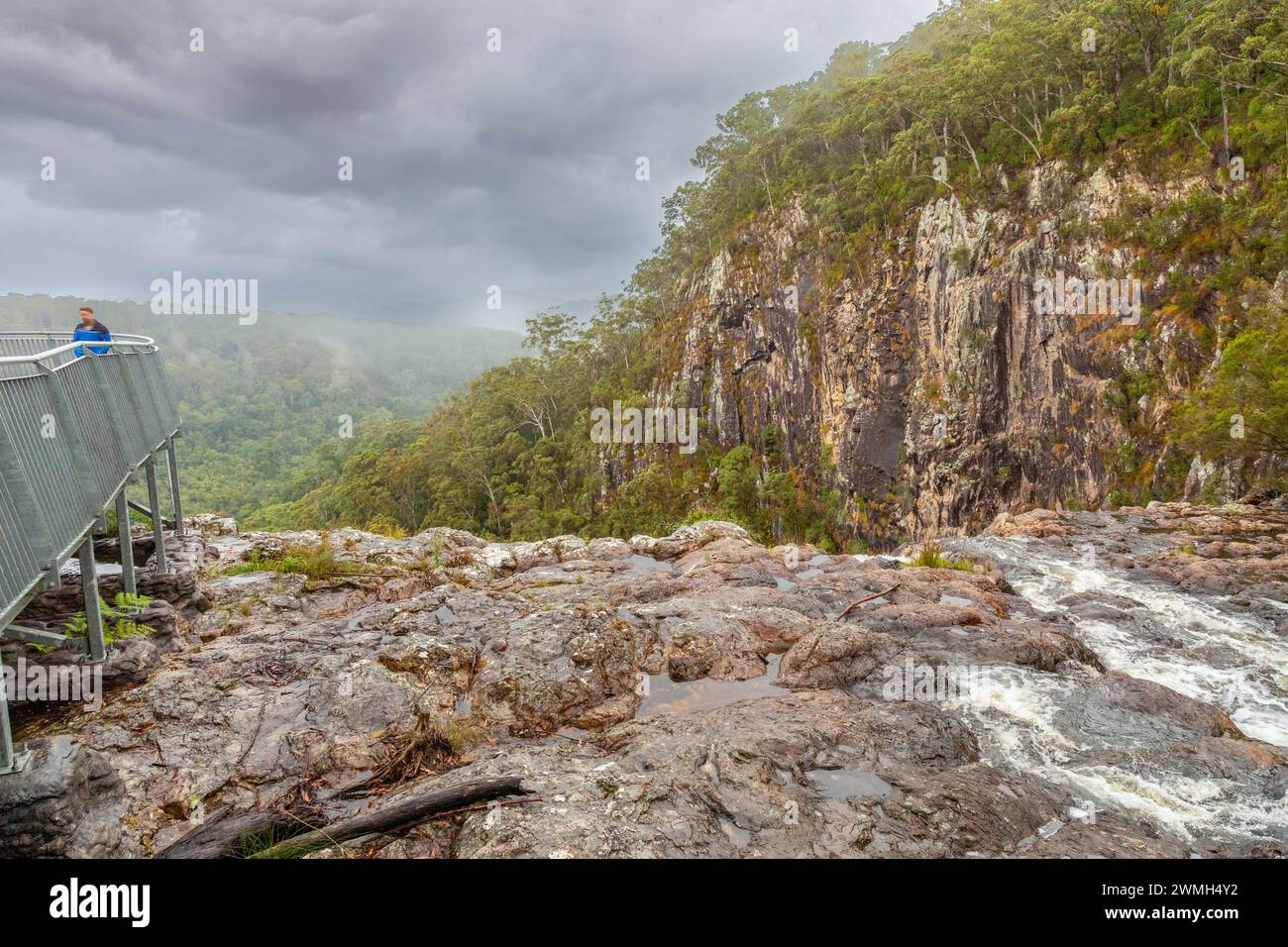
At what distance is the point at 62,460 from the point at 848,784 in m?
7.63

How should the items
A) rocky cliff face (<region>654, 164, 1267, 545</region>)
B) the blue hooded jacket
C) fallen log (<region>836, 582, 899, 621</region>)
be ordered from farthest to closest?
rocky cliff face (<region>654, 164, 1267, 545</region>), fallen log (<region>836, 582, 899, 621</region>), the blue hooded jacket

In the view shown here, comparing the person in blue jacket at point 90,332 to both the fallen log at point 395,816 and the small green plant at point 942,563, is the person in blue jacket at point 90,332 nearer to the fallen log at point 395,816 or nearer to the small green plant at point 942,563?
the fallen log at point 395,816

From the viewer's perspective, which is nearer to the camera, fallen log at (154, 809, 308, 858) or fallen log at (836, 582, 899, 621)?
fallen log at (154, 809, 308, 858)

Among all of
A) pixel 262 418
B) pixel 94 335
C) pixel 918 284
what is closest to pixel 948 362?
pixel 918 284

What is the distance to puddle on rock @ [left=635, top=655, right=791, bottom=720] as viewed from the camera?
20.5ft

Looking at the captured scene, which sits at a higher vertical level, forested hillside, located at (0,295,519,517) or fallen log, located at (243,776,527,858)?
forested hillside, located at (0,295,519,517)

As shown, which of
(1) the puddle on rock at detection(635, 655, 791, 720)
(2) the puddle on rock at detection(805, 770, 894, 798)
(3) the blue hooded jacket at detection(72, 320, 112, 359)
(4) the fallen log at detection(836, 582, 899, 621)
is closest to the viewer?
(2) the puddle on rock at detection(805, 770, 894, 798)

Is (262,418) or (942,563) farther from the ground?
(262,418)

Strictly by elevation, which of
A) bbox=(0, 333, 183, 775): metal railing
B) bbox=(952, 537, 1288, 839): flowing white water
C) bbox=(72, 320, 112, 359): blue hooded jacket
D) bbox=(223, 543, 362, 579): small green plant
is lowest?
bbox=(952, 537, 1288, 839): flowing white water

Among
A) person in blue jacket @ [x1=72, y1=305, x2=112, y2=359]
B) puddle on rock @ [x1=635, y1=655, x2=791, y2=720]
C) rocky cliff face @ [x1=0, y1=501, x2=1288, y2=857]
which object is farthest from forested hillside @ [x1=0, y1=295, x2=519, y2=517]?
puddle on rock @ [x1=635, y1=655, x2=791, y2=720]

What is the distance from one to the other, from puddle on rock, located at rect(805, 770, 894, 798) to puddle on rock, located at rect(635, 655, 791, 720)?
1.54 m

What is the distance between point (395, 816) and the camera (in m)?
3.96

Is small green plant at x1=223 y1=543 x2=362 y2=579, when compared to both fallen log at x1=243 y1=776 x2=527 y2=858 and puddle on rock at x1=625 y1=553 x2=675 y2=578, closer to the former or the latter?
puddle on rock at x1=625 y1=553 x2=675 y2=578

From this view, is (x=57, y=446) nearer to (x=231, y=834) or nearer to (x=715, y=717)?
(x=231, y=834)
